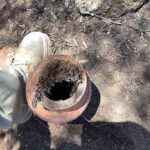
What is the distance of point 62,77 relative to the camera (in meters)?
2.39

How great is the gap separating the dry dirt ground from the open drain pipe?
1.71 ft

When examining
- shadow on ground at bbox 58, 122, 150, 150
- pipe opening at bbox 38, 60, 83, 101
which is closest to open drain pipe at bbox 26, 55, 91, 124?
pipe opening at bbox 38, 60, 83, 101

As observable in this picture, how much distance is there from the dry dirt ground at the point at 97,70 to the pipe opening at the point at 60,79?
628 millimetres

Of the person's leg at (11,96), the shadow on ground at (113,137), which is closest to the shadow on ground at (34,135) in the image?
the shadow on ground at (113,137)

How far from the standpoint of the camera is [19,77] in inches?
103

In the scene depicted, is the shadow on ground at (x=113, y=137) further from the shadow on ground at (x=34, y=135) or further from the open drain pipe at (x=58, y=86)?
the open drain pipe at (x=58, y=86)

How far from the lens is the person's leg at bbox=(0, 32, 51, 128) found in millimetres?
2424

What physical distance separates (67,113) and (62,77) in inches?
9.1

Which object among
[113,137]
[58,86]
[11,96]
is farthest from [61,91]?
[113,137]

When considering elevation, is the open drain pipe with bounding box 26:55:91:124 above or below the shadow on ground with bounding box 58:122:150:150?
above

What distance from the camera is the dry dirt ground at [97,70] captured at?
2885 mm

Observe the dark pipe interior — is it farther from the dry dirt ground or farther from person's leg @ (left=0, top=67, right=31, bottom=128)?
the dry dirt ground

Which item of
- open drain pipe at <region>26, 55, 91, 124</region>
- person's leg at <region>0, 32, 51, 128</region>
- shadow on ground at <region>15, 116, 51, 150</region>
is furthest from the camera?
shadow on ground at <region>15, 116, 51, 150</region>

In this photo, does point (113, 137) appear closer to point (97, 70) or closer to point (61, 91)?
point (97, 70)
